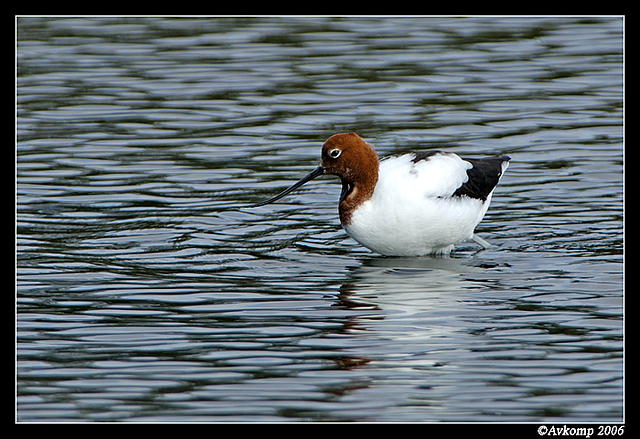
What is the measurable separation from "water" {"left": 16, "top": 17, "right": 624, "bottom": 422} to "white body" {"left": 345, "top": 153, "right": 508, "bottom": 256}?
25 centimetres

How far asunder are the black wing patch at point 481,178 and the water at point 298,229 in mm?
529

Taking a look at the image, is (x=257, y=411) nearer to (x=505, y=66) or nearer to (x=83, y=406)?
(x=83, y=406)

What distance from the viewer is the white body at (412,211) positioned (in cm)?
934

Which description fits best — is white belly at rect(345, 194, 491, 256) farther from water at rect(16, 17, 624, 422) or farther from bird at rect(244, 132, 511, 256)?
water at rect(16, 17, 624, 422)

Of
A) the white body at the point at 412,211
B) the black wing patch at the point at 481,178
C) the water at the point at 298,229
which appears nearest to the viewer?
the water at the point at 298,229

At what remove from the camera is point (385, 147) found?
42.7 feet

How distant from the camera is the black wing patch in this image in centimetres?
988

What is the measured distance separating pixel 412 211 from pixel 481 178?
3.83ft

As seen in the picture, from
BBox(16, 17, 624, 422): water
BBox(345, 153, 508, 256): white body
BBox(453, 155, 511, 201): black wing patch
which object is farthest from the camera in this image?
→ BBox(453, 155, 511, 201): black wing patch

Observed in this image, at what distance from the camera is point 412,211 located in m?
9.33

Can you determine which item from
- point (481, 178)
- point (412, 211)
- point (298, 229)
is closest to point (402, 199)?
point (412, 211)

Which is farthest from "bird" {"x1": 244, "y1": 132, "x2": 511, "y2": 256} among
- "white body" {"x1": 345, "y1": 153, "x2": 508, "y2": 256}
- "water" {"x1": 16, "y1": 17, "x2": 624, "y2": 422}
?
"water" {"x1": 16, "y1": 17, "x2": 624, "y2": 422}

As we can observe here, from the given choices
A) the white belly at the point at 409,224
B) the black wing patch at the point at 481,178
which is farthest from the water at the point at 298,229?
the black wing patch at the point at 481,178

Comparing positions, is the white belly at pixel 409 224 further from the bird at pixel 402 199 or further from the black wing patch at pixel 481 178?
the black wing patch at pixel 481 178
